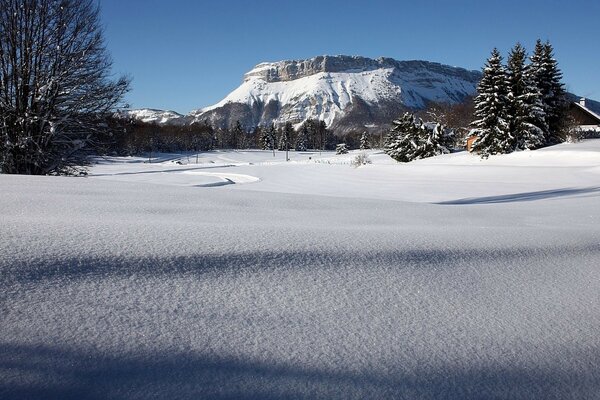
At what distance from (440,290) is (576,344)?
671 millimetres

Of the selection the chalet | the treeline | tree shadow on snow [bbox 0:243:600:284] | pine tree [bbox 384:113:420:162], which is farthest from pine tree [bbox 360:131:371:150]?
tree shadow on snow [bbox 0:243:600:284]

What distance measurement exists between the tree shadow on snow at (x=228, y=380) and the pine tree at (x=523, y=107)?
3613 centimetres

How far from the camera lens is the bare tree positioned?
400 inches

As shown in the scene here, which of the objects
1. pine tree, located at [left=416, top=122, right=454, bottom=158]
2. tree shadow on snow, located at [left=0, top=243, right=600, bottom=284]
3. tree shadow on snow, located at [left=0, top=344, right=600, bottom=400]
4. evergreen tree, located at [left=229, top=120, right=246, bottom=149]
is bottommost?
tree shadow on snow, located at [left=0, top=344, right=600, bottom=400]

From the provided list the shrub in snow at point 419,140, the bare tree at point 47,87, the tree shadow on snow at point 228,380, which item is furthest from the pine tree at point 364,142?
the tree shadow on snow at point 228,380

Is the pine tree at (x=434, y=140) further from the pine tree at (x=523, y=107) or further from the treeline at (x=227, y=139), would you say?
the treeline at (x=227, y=139)

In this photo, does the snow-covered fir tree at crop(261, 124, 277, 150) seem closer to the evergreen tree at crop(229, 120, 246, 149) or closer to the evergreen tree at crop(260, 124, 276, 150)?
the evergreen tree at crop(260, 124, 276, 150)

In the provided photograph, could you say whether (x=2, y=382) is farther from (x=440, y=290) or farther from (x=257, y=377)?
(x=440, y=290)

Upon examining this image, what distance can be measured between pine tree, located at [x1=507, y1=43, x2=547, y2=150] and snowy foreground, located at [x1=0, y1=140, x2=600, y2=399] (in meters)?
34.3

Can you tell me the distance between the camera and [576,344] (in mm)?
1894

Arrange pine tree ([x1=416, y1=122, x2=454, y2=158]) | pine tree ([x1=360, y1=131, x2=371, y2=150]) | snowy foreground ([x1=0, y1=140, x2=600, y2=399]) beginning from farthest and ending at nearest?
pine tree ([x1=360, y1=131, x2=371, y2=150])
pine tree ([x1=416, y1=122, x2=454, y2=158])
snowy foreground ([x1=0, y1=140, x2=600, y2=399])

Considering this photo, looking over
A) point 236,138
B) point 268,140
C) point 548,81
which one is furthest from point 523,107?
point 236,138

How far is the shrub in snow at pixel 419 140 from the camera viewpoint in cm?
4288

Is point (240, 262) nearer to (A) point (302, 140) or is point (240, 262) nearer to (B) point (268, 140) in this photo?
(B) point (268, 140)
